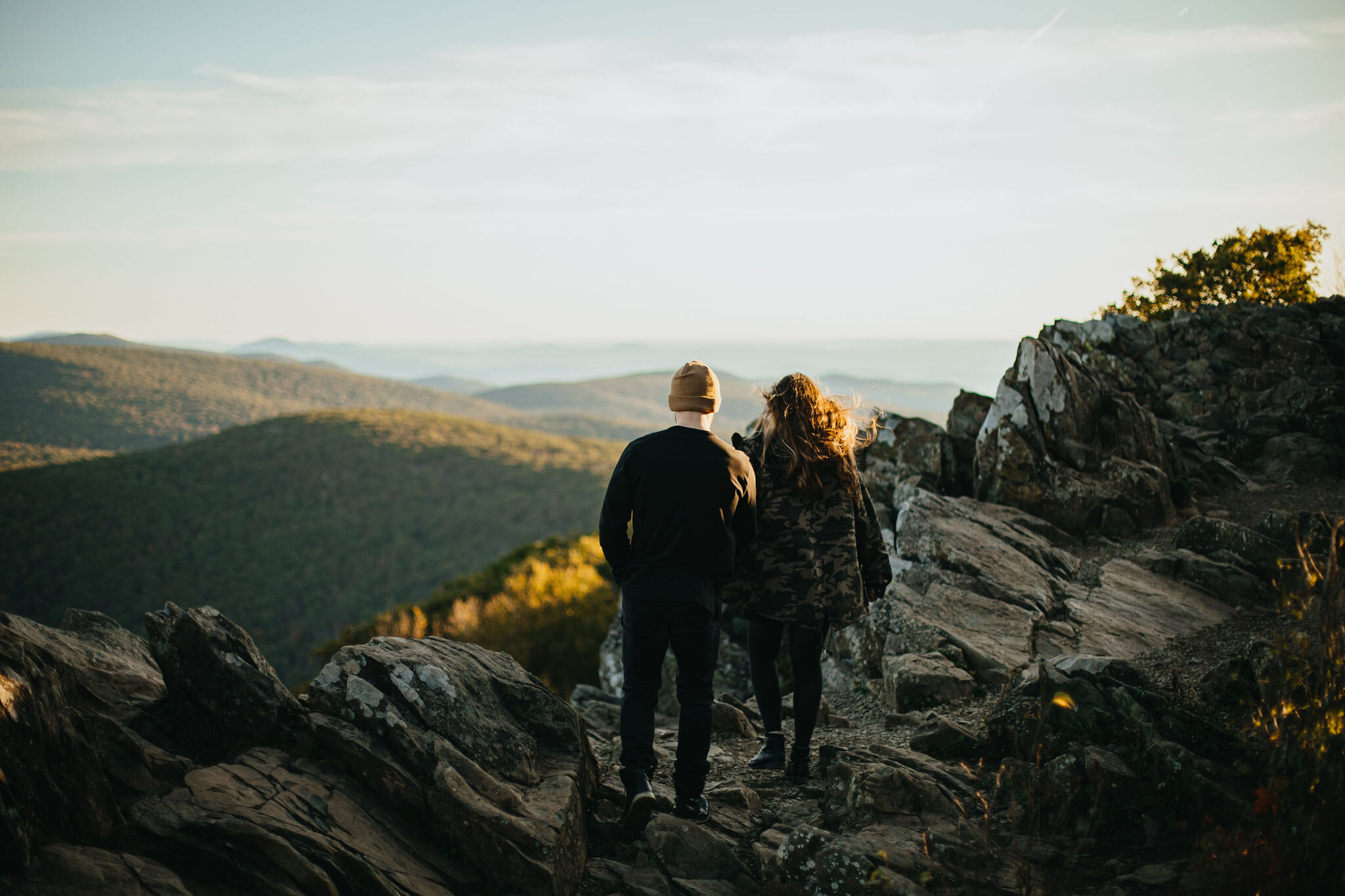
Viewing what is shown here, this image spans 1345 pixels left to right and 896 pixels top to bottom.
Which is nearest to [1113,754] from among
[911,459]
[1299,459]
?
[911,459]

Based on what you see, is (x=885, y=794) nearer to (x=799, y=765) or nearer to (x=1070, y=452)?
(x=799, y=765)

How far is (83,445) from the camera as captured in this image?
98250 mm

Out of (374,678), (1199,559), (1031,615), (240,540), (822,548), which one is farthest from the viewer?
(240,540)

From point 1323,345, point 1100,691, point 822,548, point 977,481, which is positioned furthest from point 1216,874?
point 1323,345

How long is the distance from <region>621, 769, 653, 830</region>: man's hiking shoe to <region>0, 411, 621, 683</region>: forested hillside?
1811 inches

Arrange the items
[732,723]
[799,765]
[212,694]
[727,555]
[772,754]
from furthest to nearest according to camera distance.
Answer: [732,723], [772,754], [799,765], [727,555], [212,694]

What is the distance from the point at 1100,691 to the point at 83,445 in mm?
123109

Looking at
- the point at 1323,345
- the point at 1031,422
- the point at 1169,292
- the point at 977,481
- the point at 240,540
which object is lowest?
the point at 240,540

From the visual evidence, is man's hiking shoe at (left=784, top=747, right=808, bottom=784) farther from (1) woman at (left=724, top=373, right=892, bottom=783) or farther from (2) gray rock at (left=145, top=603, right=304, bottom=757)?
(2) gray rock at (left=145, top=603, right=304, bottom=757)

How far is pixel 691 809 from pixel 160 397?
138 m

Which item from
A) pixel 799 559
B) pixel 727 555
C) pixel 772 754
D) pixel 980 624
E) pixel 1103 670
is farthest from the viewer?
pixel 980 624

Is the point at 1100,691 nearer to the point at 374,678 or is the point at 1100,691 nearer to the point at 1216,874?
the point at 1216,874

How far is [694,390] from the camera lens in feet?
14.5

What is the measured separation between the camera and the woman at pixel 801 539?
4.82m
